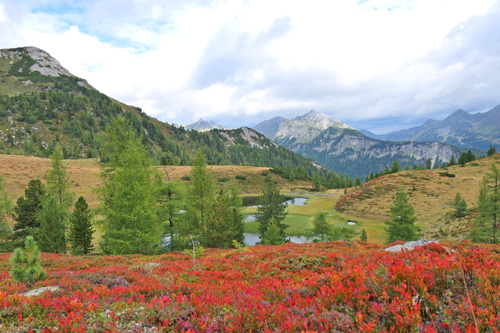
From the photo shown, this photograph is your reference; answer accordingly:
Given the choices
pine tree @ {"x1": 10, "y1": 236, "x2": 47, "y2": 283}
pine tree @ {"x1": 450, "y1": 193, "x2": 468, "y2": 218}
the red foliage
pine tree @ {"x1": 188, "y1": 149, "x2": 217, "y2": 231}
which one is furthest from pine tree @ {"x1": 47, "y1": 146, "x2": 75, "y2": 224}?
pine tree @ {"x1": 450, "y1": 193, "x2": 468, "y2": 218}

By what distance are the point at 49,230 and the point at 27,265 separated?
65.0ft

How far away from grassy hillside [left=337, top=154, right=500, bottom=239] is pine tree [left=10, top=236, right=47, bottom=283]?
41437 millimetres

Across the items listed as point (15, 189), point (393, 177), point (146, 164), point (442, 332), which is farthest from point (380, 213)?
point (15, 189)

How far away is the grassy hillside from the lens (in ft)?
126

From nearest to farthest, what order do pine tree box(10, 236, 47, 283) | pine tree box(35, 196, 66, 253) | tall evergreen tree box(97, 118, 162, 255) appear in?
pine tree box(10, 236, 47, 283), tall evergreen tree box(97, 118, 162, 255), pine tree box(35, 196, 66, 253)

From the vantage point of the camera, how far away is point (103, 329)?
3.71m

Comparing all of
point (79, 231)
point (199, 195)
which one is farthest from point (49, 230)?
point (199, 195)

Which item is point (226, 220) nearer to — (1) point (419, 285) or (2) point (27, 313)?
(2) point (27, 313)

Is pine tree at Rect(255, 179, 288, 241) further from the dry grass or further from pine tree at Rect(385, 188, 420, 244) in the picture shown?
pine tree at Rect(385, 188, 420, 244)

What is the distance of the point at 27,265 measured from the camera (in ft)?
24.8

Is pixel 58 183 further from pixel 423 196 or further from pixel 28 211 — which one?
pixel 423 196

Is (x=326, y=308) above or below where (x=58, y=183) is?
below

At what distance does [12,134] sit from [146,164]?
572 feet

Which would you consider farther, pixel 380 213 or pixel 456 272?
pixel 380 213
